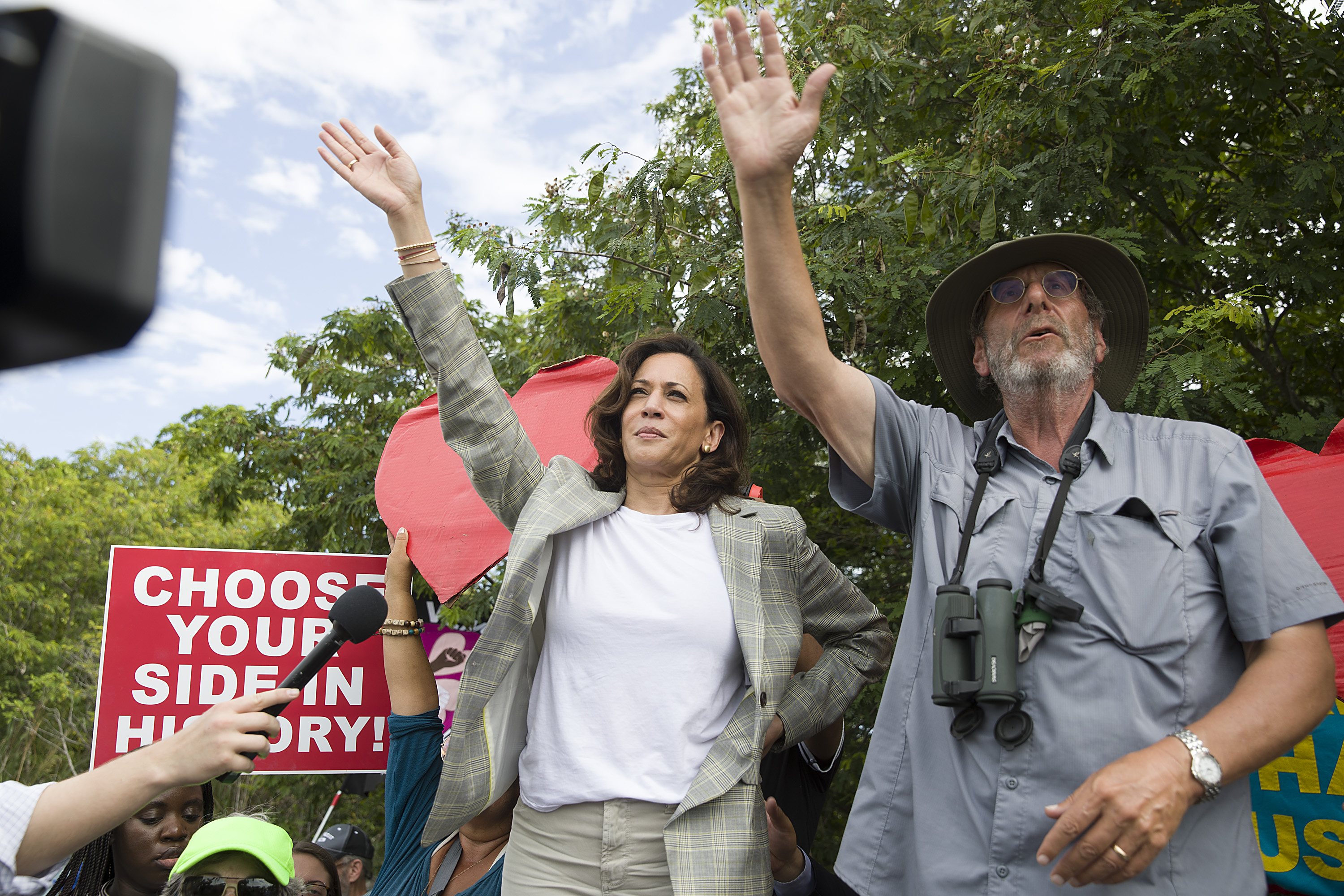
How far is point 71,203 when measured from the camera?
555mm

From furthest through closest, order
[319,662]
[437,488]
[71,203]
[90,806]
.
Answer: [437,488] < [319,662] < [90,806] < [71,203]

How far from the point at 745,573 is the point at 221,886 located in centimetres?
172

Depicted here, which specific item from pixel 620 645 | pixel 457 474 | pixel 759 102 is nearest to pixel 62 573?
pixel 457 474

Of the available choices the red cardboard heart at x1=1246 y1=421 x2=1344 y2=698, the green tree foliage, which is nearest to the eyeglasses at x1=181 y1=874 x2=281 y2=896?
the red cardboard heart at x1=1246 y1=421 x2=1344 y2=698

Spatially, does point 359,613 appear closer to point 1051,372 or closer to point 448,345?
point 448,345

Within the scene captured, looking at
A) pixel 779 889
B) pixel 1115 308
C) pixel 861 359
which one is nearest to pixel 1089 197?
pixel 861 359

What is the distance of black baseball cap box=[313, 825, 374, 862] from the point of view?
5676 millimetres

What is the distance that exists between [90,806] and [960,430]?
1.73 m

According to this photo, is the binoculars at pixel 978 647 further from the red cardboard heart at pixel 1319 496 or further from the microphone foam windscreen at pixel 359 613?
the red cardboard heart at pixel 1319 496

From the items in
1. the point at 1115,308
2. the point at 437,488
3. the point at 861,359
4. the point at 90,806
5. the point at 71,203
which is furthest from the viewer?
the point at 861,359

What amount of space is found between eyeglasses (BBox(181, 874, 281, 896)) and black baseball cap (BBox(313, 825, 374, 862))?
299 cm

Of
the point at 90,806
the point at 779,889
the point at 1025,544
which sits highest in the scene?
the point at 1025,544

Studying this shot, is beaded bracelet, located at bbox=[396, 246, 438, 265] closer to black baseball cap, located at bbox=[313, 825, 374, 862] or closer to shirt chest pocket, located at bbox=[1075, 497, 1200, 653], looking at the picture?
shirt chest pocket, located at bbox=[1075, 497, 1200, 653]

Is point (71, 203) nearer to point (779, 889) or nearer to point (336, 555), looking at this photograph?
point (779, 889)
